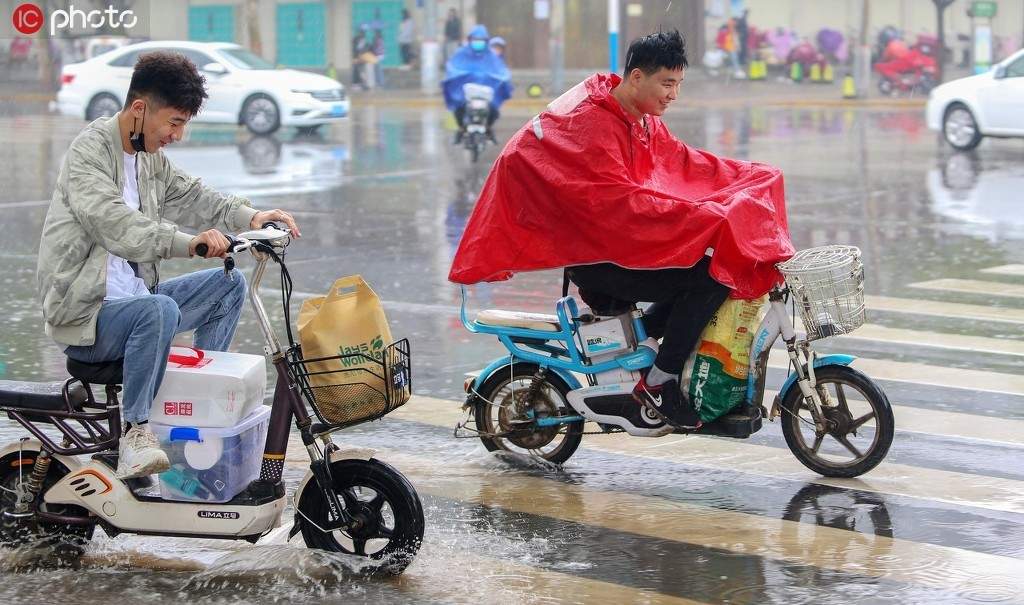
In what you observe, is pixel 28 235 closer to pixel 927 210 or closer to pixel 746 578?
pixel 927 210

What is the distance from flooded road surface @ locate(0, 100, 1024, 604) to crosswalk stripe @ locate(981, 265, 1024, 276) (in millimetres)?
44

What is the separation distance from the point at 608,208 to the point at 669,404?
31.6 inches

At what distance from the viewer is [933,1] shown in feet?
133

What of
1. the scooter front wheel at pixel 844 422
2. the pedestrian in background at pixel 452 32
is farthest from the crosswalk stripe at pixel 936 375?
the pedestrian in background at pixel 452 32

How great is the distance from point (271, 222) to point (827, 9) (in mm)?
41556

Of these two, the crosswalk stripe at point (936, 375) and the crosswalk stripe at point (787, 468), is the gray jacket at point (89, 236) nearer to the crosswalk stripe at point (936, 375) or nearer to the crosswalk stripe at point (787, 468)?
the crosswalk stripe at point (787, 468)

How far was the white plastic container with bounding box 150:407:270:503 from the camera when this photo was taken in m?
4.79

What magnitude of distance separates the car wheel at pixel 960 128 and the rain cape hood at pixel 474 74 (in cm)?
645

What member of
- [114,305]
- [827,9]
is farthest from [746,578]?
[827,9]

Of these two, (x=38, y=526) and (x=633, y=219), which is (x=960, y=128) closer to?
(x=633, y=219)

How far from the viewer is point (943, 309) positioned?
9.49 metres

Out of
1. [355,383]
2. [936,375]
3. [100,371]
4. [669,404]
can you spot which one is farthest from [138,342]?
[936,375]

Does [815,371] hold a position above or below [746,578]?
above

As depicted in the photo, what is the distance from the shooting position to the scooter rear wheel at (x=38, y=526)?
195 inches
